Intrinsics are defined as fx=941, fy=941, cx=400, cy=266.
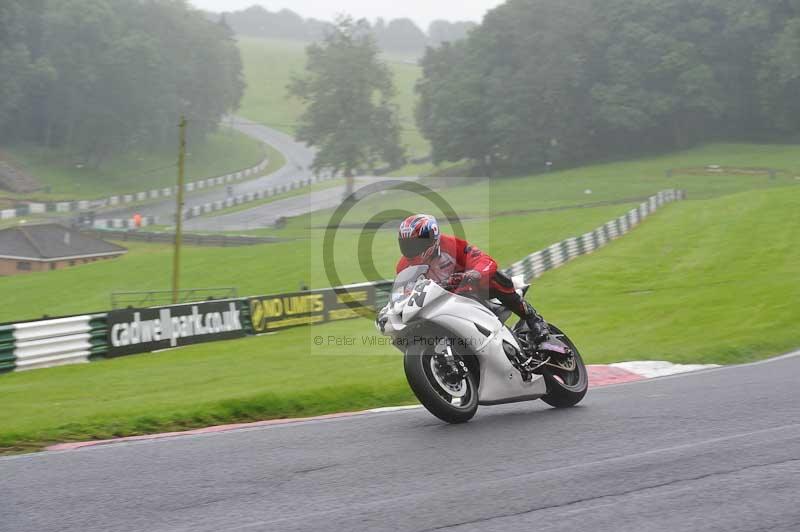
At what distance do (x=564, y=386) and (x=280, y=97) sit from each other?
525 feet

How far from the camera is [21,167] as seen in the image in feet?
276

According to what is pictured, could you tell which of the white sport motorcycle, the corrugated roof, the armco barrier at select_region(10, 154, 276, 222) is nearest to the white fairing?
the white sport motorcycle

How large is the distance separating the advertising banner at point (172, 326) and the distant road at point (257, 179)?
153 feet

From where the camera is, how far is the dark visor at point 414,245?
8.20m

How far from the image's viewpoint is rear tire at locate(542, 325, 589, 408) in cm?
909

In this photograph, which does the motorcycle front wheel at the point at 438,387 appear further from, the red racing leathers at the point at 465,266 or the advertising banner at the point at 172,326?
the advertising banner at the point at 172,326

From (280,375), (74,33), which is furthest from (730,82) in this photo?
(280,375)

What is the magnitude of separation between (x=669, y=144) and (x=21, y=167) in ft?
203

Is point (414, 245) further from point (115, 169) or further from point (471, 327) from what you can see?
point (115, 169)

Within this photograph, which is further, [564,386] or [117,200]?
[117,200]

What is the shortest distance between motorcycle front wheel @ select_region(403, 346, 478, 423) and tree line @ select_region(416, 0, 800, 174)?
85.9 metres

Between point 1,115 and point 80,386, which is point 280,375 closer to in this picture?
point 80,386

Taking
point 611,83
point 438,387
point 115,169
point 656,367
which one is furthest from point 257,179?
point 438,387

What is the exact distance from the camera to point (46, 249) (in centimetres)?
4969
